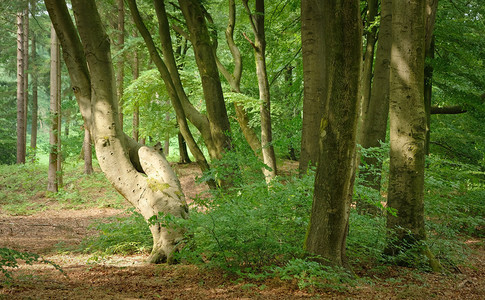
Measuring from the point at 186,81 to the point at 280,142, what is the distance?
1096cm

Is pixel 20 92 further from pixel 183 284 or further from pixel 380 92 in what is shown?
pixel 183 284

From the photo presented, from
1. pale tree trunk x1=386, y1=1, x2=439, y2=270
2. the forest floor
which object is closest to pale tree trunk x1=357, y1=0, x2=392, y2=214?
pale tree trunk x1=386, y1=1, x2=439, y2=270

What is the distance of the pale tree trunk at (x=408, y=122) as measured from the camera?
532cm

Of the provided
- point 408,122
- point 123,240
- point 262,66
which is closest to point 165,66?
point 262,66

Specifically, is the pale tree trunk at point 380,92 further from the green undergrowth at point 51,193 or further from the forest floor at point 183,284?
the green undergrowth at point 51,193

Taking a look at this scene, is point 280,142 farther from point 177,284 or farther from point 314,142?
point 177,284

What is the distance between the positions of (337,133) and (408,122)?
1.97 metres

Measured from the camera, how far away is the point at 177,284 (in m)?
4.31

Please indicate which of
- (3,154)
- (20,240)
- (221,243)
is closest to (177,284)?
(221,243)

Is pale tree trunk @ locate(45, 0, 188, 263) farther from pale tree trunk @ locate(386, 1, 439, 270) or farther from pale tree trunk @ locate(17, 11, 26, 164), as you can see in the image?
pale tree trunk @ locate(17, 11, 26, 164)

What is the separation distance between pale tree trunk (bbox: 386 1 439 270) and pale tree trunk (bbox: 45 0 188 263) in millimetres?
3304

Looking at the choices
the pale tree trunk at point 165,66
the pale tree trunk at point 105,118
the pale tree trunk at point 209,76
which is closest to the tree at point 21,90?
the pale tree trunk at point 165,66

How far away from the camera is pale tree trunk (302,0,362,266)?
3.85 meters

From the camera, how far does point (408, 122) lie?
536 cm
